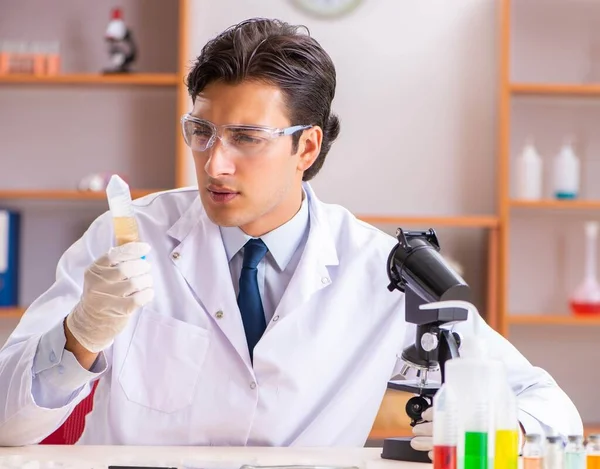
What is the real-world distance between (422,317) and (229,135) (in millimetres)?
579

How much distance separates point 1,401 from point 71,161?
2116 mm

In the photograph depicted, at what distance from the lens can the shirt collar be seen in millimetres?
1813

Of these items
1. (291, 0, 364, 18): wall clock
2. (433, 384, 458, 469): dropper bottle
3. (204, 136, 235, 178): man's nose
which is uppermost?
(291, 0, 364, 18): wall clock

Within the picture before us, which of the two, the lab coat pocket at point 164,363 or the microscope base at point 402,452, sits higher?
the lab coat pocket at point 164,363

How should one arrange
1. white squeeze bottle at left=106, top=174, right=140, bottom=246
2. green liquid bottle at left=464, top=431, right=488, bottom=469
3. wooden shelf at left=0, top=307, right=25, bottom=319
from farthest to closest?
wooden shelf at left=0, top=307, right=25, bottom=319 → white squeeze bottle at left=106, top=174, right=140, bottom=246 → green liquid bottle at left=464, top=431, right=488, bottom=469

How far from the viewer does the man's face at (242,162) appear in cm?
171

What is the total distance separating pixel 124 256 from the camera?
1.39 metres

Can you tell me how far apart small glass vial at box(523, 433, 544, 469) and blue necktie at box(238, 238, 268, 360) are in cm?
69

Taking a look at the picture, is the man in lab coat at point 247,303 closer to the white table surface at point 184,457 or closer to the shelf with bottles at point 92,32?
the white table surface at point 184,457

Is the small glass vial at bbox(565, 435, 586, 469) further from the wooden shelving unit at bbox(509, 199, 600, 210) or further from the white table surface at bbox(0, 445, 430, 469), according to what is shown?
the wooden shelving unit at bbox(509, 199, 600, 210)

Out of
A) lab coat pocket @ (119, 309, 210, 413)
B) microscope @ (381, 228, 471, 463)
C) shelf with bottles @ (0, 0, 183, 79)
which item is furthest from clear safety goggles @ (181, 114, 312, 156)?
shelf with bottles @ (0, 0, 183, 79)

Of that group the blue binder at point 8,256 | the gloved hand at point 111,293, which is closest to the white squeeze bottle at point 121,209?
the gloved hand at point 111,293

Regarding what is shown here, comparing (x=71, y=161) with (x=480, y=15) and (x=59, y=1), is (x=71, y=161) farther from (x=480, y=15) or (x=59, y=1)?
(x=480, y=15)

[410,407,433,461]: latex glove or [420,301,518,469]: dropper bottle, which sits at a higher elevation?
[420,301,518,469]: dropper bottle
